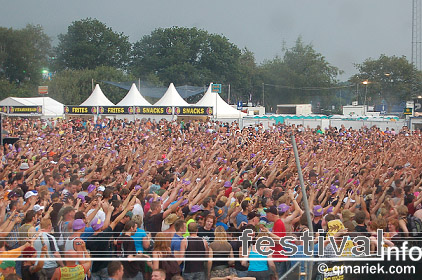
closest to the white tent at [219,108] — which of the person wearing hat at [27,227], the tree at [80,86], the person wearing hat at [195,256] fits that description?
the person wearing hat at [27,227]

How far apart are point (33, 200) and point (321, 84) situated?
7217cm

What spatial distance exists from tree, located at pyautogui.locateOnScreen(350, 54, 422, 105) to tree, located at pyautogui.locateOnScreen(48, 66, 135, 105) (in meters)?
33.0

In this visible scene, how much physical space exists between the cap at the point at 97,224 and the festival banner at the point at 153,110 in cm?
2511

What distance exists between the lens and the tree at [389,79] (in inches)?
2721

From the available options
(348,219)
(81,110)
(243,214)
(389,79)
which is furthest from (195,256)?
(389,79)

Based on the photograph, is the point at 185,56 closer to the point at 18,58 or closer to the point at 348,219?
the point at 18,58

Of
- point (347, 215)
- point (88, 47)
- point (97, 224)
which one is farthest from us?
point (88, 47)

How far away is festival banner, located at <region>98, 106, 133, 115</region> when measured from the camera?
109 ft

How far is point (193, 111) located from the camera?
3080cm

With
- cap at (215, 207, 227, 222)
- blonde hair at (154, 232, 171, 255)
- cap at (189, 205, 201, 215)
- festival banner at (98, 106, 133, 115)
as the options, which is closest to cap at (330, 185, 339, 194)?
cap at (215, 207, 227, 222)

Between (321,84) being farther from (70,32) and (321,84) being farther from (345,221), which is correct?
(345,221)

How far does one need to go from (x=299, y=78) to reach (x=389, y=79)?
493 inches

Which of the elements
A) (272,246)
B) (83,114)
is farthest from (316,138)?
(83,114)

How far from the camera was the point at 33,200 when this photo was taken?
734 centimetres
